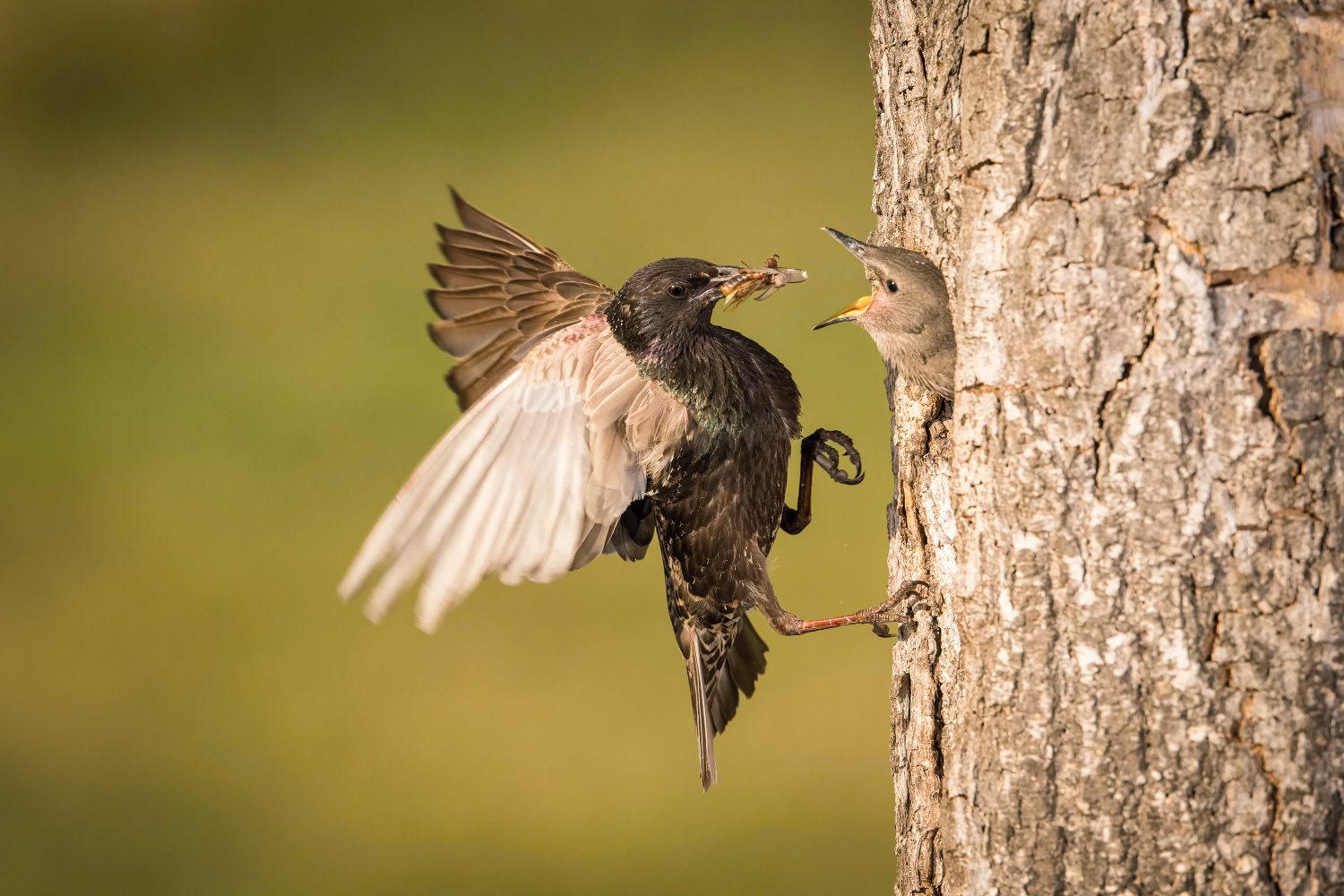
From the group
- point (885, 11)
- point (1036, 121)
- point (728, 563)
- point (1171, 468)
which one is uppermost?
point (885, 11)

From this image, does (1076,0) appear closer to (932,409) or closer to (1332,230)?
(1332,230)

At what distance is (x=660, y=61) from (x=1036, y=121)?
2.48m

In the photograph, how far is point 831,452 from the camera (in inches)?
66.3

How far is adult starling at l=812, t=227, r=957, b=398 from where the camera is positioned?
1121 millimetres

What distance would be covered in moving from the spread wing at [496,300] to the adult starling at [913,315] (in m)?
0.62

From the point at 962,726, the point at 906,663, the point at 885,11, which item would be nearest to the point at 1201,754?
the point at 962,726

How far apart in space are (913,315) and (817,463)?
1.93 ft

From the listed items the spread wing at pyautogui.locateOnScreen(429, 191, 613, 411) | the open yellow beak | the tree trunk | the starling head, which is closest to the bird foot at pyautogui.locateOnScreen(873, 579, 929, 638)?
the tree trunk

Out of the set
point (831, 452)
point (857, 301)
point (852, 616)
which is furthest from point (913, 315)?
point (831, 452)

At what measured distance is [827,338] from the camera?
316 centimetres

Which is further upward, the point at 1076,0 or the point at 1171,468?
the point at 1076,0

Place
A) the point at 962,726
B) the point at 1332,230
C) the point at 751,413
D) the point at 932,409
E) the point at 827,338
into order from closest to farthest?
1. the point at 1332,230
2. the point at 962,726
3. the point at 932,409
4. the point at 751,413
5. the point at 827,338

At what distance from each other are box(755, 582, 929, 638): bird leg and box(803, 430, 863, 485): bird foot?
0.23 meters

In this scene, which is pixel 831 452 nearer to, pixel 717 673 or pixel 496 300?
pixel 717 673
